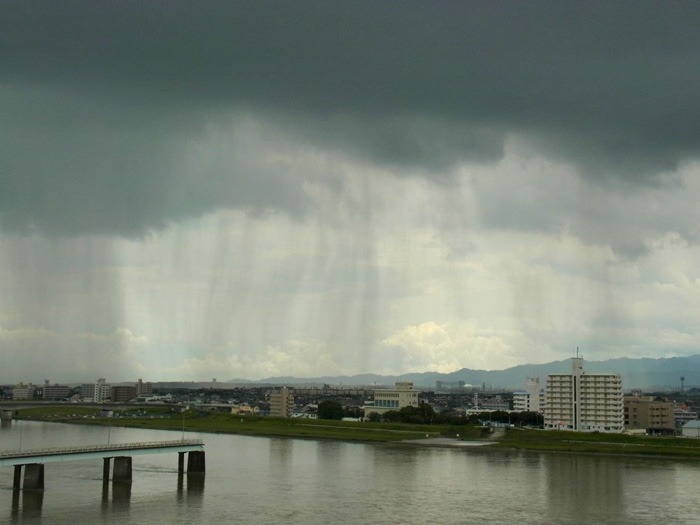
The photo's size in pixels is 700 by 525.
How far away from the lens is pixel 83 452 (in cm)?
4822

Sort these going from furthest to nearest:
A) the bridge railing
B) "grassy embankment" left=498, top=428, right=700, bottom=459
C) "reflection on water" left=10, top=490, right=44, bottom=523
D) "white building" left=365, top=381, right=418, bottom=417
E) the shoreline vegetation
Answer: "white building" left=365, top=381, right=418, bottom=417, the shoreline vegetation, "grassy embankment" left=498, top=428, right=700, bottom=459, the bridge railing, "reflection on water" left=10, top=490, right=44, bottom=523

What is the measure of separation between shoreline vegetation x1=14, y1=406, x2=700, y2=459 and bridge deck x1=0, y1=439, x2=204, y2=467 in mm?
37609

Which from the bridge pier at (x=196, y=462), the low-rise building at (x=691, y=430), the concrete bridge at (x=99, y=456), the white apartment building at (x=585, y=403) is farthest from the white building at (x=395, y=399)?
the concrete bridge at (x=99, y=456)

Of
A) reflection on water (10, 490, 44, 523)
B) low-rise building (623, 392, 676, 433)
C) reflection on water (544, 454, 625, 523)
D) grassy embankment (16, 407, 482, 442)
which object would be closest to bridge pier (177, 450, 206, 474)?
reflection on water (10, 490, 44, 523)

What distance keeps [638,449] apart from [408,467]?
29439 millimetres

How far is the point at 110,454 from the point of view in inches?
1960

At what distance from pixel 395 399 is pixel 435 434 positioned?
3422cm

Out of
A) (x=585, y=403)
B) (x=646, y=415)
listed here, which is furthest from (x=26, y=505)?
(x=646, y=415)

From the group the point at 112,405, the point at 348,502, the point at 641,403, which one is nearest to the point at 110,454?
the point at 348,502

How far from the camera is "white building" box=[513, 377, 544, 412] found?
143 m

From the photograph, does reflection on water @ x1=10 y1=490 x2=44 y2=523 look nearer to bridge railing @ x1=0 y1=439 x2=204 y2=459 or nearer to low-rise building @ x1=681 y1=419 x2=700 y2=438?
bridge railing @ x1=0 y1=439 x2=204 y2=459

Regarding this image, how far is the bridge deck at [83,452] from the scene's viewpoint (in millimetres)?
44781

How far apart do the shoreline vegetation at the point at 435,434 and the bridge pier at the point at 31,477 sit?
158 feet

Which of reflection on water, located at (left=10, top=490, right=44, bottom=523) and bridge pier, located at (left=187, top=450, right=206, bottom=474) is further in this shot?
bridge pier, located at (left=187, top=450, right=206, bottom=474)
